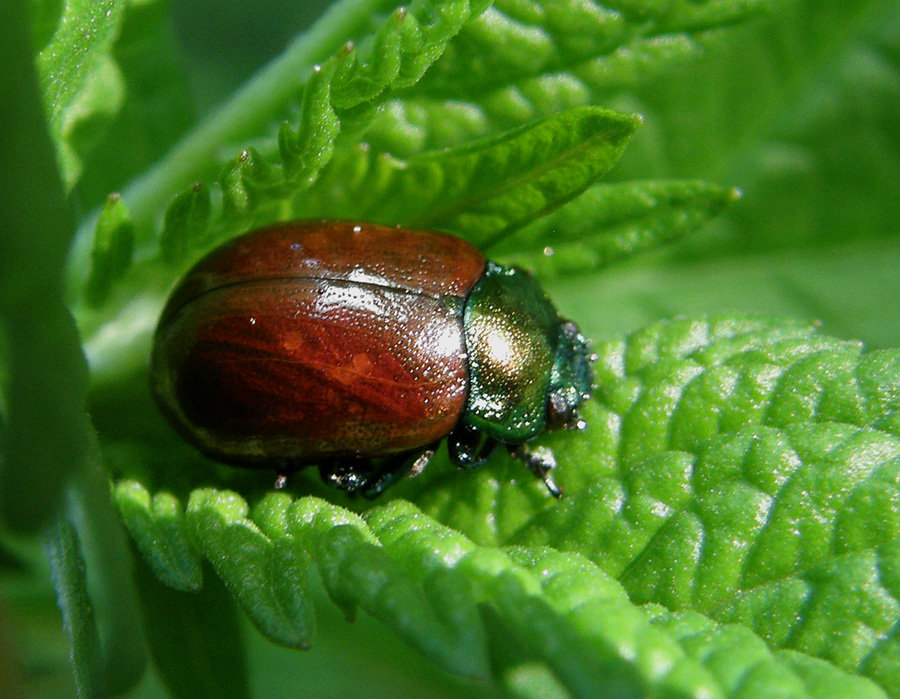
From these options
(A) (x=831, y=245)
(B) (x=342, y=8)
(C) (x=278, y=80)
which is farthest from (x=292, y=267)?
(A) (x=831, y=245)

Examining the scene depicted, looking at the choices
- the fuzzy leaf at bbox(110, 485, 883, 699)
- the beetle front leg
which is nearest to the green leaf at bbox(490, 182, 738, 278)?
the beetle front leg

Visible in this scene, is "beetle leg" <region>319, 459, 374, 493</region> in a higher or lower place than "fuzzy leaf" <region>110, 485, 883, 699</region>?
lower

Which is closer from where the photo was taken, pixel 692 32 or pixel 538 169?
pixel 538 169

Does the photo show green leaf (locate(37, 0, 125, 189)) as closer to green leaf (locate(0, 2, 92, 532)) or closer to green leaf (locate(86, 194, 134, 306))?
green leaf (locate(86, 194, 134, 306))

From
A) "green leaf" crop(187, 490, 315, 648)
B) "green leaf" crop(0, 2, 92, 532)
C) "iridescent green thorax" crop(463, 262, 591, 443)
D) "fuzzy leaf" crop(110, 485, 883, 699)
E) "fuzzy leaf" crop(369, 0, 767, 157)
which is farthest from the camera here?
"iridescent green thorax" crop(463, 262, 591, 443)

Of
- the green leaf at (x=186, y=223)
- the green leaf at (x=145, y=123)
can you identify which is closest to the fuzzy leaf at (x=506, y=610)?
the green leaf at (x=186, y=223)

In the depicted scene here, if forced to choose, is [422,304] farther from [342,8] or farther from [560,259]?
[342,8]

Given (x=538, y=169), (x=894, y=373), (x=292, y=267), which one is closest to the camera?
(x=894, y=373)

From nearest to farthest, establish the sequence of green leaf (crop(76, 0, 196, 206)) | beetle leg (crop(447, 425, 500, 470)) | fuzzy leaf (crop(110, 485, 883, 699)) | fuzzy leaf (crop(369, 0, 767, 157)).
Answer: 1. fuzzy leaf (crop(110, 485, 883, 699))
2. fuzzy leaf (crop(369, 0, 767, 157))
3. beetle leg (crop(447, 425, 500, 470))
4. green leaf (crop(76, 0, 196, 206))
